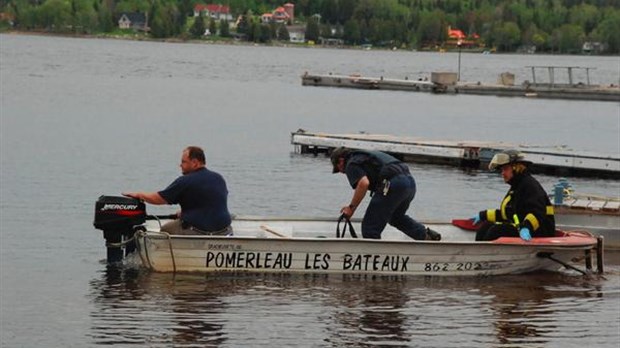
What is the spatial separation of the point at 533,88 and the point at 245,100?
18926 mm

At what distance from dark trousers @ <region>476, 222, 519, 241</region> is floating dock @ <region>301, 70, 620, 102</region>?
7379 cm

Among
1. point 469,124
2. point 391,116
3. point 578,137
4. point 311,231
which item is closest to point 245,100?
point 391,116

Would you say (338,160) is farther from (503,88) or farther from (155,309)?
(503,88)

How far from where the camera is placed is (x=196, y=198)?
1892cm

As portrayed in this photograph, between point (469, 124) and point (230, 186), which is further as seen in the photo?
point (469, 124)

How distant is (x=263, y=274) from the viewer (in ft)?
63.2

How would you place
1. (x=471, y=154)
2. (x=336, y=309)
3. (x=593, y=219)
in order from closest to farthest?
(x=336, y=309)
(x=593, y=219)
(x=471, y=154)

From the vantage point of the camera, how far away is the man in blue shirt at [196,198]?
18.9m

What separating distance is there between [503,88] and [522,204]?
77154 mm

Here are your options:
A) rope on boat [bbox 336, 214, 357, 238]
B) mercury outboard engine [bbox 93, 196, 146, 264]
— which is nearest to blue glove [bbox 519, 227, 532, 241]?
rope on boat [bbox 336, 214, 357, 238]

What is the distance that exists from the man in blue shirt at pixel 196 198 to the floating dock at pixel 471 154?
20492mm

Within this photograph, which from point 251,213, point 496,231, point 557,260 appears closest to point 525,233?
point 496,231

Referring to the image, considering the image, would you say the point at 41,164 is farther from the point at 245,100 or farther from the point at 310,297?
the point at 245,100

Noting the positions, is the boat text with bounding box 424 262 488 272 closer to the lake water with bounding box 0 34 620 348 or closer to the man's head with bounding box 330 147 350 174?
the lake water with bounding box 0 34 620 348
